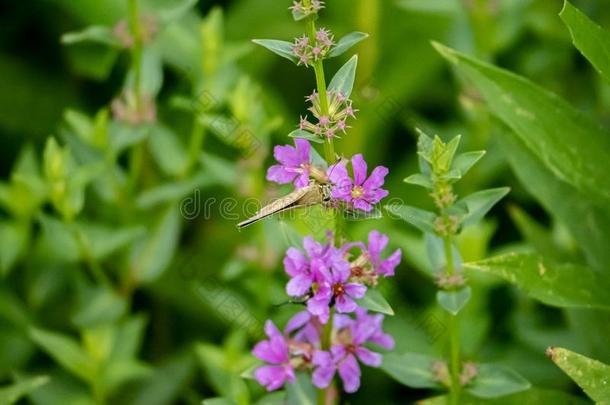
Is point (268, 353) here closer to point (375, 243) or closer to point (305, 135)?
point (375, 243)

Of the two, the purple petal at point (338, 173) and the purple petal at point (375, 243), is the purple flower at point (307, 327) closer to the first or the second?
the purple petal at point (375, 243)

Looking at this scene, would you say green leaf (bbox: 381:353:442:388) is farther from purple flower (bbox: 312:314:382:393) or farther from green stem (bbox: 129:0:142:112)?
green stem (bbox: 129:0:142:112)

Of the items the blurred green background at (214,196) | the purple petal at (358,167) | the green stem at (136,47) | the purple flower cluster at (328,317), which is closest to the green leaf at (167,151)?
the blurred green background at (214,196)

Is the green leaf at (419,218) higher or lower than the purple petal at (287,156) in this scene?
lower

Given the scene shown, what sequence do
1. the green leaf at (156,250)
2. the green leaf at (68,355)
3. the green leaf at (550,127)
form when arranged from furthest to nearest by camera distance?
the green leaf at (156,250), the green leaf at (68,355), the green leaf at (550,127)

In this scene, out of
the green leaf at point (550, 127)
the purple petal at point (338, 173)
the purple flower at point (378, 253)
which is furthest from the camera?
the green leaf at point (550, 127)

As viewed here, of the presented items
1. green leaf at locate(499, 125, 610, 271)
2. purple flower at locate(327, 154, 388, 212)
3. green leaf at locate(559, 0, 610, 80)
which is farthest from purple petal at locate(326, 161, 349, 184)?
green leaf at locate(499, 125, 610, 271)

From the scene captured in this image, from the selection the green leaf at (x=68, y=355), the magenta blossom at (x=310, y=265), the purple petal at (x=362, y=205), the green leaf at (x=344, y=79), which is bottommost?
the green leaf at (x=68, y=355)

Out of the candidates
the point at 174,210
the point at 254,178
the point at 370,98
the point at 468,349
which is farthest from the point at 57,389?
the point at 370,98
